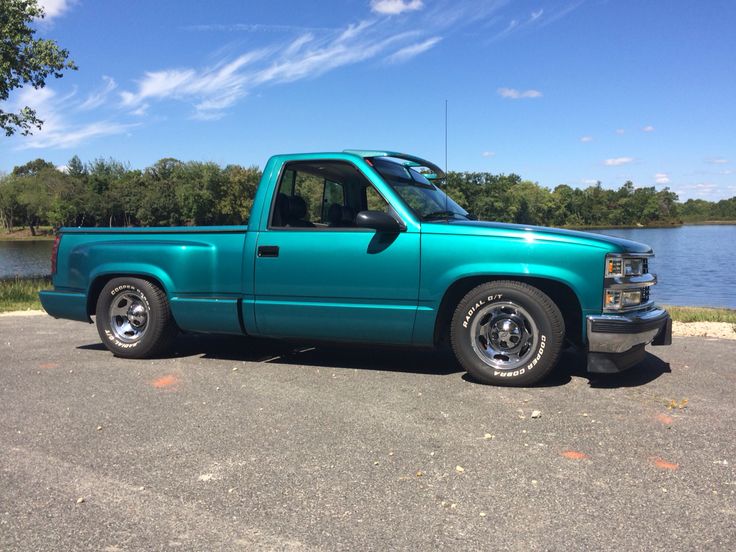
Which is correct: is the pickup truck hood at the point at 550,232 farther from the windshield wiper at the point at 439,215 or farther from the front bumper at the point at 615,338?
the front bumper at the point at 615,338

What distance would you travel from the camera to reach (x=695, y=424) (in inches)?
155

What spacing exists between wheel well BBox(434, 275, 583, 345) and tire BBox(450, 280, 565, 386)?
4.3 inches

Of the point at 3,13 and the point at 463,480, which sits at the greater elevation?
the point at 3,13

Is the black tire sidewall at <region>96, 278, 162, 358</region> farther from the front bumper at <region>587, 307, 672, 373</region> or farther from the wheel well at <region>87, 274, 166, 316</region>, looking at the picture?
the front bumper at <region>587, 307, 672, 373</region>

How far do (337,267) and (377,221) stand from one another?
591 millimetres

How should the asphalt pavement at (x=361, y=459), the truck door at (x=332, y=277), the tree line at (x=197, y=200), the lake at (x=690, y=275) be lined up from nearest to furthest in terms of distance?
1. the asphalt pavement at (x=361, y=459)
2. the truck door at (x=332, y=277)
3. the lake at (x=690, y=275)
4. the tree line at (x=197, y=200)

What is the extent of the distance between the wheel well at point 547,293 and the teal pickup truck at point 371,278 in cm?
1

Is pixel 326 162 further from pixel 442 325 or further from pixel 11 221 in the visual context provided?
pixel 11 221

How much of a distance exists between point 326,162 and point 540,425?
3077mm

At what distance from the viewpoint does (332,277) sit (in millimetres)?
5215

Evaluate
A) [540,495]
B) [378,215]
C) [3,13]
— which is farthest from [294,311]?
[3,13]

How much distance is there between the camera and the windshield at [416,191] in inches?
210

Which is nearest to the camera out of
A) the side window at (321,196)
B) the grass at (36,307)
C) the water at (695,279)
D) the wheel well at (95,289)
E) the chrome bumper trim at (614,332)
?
the chrome bumper trim at (614,332)

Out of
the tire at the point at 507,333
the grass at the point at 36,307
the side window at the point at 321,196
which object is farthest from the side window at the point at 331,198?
the grass at the point at 36,307
